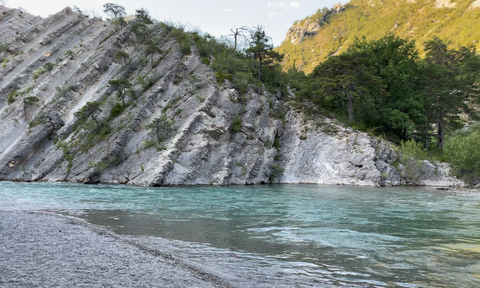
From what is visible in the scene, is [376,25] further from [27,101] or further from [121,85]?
[27,101]

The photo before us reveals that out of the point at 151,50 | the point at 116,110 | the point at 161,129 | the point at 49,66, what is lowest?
the point at 161,129

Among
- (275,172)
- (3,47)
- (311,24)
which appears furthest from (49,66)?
(311,24)

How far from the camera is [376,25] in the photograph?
108m

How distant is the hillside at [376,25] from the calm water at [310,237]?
2559 inches

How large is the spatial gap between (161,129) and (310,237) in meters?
25.5

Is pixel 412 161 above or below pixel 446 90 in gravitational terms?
below

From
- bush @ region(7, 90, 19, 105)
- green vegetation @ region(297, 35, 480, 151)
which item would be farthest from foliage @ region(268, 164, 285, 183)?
bush @ region(7, 90, 19, 105)

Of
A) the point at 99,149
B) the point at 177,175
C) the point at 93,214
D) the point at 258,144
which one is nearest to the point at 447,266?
the point at 93,214

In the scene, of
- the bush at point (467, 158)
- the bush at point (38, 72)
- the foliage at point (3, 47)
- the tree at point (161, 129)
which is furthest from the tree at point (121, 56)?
the bush at point (467, 158)

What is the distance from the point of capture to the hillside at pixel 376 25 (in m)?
Answer: 81.9

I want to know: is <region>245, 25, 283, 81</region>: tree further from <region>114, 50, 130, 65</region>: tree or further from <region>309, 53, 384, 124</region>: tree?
<region>114, 50, 130, 65</region>: tree

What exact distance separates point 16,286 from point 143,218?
8.06 meters

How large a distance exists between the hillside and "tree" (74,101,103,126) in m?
51.9

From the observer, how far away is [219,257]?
7.30 meters
